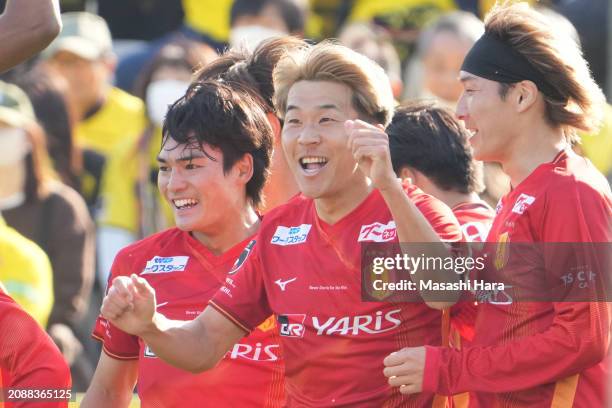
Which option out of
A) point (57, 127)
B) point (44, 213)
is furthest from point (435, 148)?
point (57, 127)

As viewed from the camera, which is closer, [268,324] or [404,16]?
[268,324]

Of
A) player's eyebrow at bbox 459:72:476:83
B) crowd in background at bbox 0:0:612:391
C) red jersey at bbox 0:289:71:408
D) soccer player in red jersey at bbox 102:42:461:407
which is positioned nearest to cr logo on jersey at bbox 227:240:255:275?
soccer player in red jersey at bbox 102:42:461:407

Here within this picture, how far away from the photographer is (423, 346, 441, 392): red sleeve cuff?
4.18m

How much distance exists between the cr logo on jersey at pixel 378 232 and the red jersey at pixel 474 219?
0.50 metres

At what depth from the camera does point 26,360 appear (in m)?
4.21

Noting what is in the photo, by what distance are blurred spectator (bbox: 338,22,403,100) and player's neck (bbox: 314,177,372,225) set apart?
3.83m

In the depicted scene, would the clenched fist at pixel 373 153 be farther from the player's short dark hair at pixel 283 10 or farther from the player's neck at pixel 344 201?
the player's short dark hair at pixel 283 10

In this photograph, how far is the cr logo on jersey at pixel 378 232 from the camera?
431cm

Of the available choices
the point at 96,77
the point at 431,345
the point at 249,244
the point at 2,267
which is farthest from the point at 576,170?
the point at 96,77

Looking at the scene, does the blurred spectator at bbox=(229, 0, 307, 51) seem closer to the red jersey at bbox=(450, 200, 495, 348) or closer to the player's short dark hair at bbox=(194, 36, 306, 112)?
the player's short dark hair at bbox=(194, 36, 306, 112)

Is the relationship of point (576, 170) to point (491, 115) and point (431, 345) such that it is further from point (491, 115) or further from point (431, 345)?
point (431, 345)

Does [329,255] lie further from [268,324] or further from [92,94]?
[92,94]

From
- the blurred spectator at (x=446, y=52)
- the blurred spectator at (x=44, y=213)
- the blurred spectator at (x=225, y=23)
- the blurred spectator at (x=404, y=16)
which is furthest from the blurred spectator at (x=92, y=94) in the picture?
the blurred spectator at (x=446, y=52)

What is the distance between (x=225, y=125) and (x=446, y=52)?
3.73m
